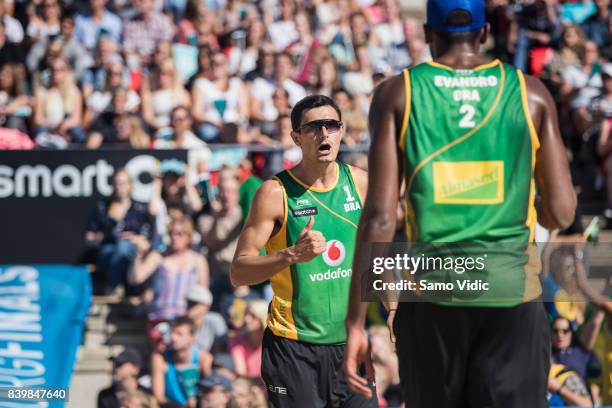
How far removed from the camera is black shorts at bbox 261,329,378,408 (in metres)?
5.65

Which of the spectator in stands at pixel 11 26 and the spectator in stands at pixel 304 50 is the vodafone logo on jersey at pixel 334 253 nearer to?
the spectator in stands at pixel 304 50

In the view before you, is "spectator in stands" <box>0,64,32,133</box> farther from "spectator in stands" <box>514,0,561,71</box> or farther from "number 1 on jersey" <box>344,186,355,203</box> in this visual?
"number 1 on jersey" <box>344,186,355,203</box>

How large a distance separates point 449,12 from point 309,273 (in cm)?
218

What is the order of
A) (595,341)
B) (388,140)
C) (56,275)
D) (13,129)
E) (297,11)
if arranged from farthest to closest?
(297,11), (13,129), (56,275), (595,341), (388,140)

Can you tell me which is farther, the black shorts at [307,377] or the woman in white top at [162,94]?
the woman in white top at [162,94]

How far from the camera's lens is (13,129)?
1137 centimetres

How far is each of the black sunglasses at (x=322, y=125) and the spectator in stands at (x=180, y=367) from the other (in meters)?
4.12

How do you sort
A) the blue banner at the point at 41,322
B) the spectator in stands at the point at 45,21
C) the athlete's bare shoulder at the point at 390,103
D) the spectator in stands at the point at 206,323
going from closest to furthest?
the athlete's bare shoulder at the point at 390,103, the blue banner at the point at 41,322, the spectator in stands at the point at 206,323, the spectator in stands at the point at 45,21

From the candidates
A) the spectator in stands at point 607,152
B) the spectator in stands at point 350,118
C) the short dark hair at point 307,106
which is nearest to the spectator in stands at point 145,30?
the spectator in stands at point 350,118

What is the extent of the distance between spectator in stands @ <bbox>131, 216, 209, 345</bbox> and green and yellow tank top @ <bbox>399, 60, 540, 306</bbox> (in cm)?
637

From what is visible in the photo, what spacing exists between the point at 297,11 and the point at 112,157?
5.10 m

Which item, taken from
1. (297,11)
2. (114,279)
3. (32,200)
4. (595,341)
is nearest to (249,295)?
(114,279)

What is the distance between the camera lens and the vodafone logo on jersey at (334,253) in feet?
18.7

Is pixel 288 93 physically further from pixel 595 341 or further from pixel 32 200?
pixel 595 341
